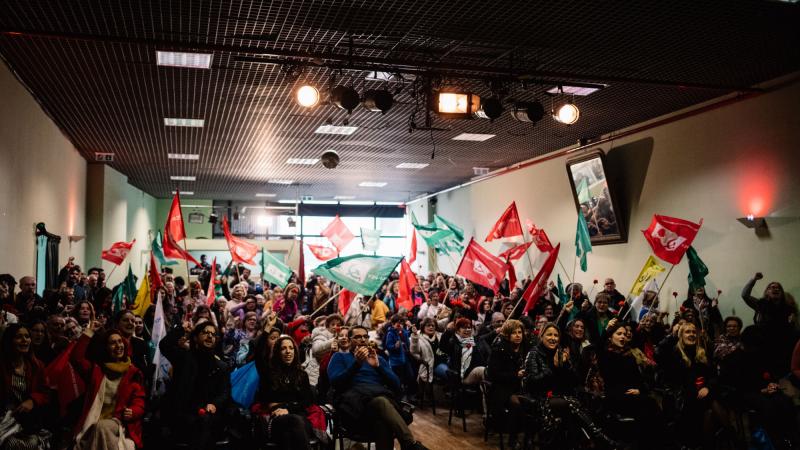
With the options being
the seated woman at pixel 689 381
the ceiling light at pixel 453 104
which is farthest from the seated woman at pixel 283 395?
the seated woman at pixel 689 381

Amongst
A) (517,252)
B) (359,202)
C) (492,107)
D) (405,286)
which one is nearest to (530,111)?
(492,107)

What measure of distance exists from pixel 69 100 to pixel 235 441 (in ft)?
22.1

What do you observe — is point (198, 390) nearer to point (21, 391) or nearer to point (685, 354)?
point (21, 391)

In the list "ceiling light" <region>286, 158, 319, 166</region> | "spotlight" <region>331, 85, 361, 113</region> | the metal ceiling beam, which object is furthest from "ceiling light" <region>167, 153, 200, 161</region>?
"spotlight" <region>331, 85, 361, 113</region>

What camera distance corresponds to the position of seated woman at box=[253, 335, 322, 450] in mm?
5582

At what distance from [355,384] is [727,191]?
6.55 meters

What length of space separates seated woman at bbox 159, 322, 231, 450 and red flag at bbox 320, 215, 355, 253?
876 centimetres

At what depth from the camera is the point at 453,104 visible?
7.92m

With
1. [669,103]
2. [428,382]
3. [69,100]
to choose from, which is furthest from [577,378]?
[69,100]

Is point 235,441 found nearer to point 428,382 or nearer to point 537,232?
point 428,382

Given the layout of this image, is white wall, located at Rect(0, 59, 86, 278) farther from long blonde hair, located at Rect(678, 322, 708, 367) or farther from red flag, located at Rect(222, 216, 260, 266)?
long blonde hair, located at Rect(678, 322, 708, 367)

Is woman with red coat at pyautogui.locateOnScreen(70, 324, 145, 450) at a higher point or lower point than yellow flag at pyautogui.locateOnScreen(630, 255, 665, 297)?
lower

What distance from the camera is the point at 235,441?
5684 mm

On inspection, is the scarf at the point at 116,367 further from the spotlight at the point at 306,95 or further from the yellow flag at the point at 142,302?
the yellow flag at the point at 142,302
